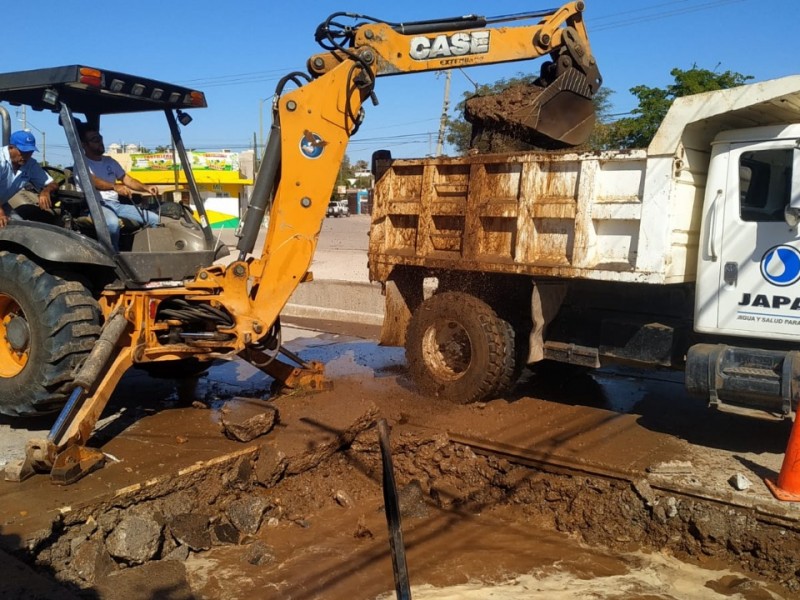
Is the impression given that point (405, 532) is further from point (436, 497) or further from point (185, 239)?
point (185, 239)

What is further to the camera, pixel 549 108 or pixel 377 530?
pixel 549 108

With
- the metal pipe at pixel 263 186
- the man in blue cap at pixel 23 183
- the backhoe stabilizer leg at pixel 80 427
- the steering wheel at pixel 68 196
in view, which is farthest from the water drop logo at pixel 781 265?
the man in blue cap at pixel 23 183

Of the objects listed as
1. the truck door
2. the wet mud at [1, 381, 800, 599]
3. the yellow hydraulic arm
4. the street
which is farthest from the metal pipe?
the truck door

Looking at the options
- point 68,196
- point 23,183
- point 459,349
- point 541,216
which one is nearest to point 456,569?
point 459,349

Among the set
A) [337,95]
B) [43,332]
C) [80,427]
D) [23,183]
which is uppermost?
[337,95]

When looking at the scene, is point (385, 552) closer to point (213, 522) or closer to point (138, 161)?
point (213, 522)

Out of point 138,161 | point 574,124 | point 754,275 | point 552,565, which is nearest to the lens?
point 552,565

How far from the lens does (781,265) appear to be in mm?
5332

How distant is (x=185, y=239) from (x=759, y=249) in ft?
15.9

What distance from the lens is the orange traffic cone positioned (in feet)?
15.1

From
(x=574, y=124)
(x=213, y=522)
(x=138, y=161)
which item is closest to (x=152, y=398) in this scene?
(x=213, y=522)

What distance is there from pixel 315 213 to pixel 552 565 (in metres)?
3.48

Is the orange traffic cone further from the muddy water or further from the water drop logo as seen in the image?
the water drop logo

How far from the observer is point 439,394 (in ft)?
22.9
